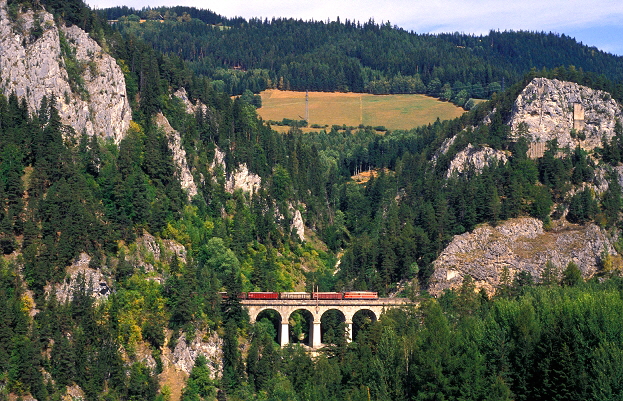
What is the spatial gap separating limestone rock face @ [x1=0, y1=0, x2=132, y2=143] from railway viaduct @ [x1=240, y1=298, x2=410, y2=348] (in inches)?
1189

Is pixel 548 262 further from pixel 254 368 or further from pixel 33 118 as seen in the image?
pixel 33 118

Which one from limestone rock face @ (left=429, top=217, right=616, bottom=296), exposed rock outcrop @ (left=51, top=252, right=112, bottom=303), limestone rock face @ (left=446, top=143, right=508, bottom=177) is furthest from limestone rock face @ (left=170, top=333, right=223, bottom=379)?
limestone rock face @ (left=446, top=143, right=508, bottom=177)

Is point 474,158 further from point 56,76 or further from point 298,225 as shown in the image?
point 56,76

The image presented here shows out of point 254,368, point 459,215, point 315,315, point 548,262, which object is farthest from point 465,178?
point 254,368

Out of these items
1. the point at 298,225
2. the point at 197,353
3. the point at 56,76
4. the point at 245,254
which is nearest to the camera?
the point at 197,353

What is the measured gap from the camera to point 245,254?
159 meters

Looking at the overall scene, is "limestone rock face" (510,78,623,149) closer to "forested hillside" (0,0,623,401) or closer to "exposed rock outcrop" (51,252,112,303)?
"forested hillside" (0,0,623,401)

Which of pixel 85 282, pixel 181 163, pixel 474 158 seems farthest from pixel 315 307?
pixel 474 158

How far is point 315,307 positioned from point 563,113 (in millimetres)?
60449

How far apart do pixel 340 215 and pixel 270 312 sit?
157 feet

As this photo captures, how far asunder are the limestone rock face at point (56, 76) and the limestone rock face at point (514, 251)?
4824 centimetres

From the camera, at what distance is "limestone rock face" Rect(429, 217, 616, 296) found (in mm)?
155625

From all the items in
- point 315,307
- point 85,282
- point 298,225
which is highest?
point 298,225

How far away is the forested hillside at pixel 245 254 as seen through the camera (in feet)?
366
